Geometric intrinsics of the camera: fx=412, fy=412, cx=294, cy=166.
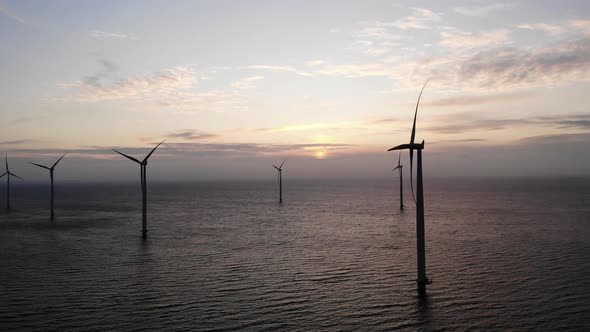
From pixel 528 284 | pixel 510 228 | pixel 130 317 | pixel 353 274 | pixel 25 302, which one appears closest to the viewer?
pixel 130 317

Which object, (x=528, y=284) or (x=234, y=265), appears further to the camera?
(x=234, y=265)

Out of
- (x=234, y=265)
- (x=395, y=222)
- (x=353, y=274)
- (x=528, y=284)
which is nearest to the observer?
(x=528, y=284)

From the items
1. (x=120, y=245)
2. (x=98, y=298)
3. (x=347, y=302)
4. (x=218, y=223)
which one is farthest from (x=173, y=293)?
(x=218, y=223)

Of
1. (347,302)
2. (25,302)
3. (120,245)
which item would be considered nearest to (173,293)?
(25,302)

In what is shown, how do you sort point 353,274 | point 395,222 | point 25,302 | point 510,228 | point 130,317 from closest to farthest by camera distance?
1. point 130,317
2. point 25,302
3. point 353,274
4. point 510,228
5. point 395,222

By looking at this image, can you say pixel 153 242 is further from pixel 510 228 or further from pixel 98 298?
pixel 510 228

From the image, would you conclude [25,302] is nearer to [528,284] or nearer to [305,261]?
[305,261]

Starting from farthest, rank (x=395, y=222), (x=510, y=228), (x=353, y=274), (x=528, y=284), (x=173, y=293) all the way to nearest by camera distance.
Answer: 1. (x=395, y=222)
2. (x=510, y=228)
3. (x=353, y=274)
4. (x=528, y=284)
5. (x=173, y=293)

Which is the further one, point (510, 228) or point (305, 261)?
point (510, 228)
